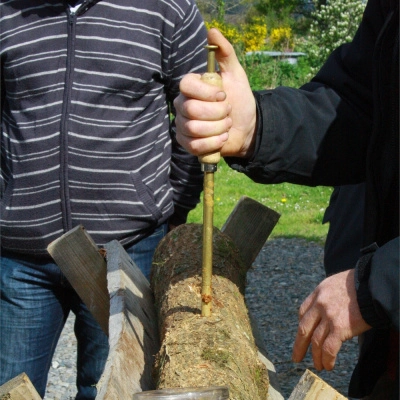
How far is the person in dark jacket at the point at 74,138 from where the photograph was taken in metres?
2.75

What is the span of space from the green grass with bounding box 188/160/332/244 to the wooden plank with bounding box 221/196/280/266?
463 cm

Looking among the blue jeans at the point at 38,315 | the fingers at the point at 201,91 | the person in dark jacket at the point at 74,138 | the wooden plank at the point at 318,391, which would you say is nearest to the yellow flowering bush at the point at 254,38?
the person in dark jacket at the point at 74,138

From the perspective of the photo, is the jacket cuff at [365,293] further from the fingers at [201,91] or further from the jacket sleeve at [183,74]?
the jacket sleeve at [183,74]

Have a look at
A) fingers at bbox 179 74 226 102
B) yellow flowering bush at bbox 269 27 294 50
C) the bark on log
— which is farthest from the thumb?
yellow flowering bush at bbox 269 27 294 50

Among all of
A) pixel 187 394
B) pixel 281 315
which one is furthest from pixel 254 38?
pixel 187 394

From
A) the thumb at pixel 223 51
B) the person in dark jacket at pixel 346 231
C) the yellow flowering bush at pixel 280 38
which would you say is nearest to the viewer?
the thumb at pixel 223 51

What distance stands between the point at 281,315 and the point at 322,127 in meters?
3.90

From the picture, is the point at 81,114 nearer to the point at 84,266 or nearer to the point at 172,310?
the point at 84,266

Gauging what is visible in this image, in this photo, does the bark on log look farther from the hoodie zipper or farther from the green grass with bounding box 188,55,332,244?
the green grass with bounding box 188,55,332,244

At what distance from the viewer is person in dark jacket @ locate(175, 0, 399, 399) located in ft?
5.51

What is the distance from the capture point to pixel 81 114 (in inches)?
108

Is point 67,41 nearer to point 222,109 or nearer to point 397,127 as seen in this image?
point 222,109

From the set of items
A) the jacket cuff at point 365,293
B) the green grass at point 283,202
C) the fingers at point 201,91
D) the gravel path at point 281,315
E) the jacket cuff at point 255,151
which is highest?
the fingers at point 201,91

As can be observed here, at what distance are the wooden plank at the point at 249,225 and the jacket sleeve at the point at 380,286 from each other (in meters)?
1.10
